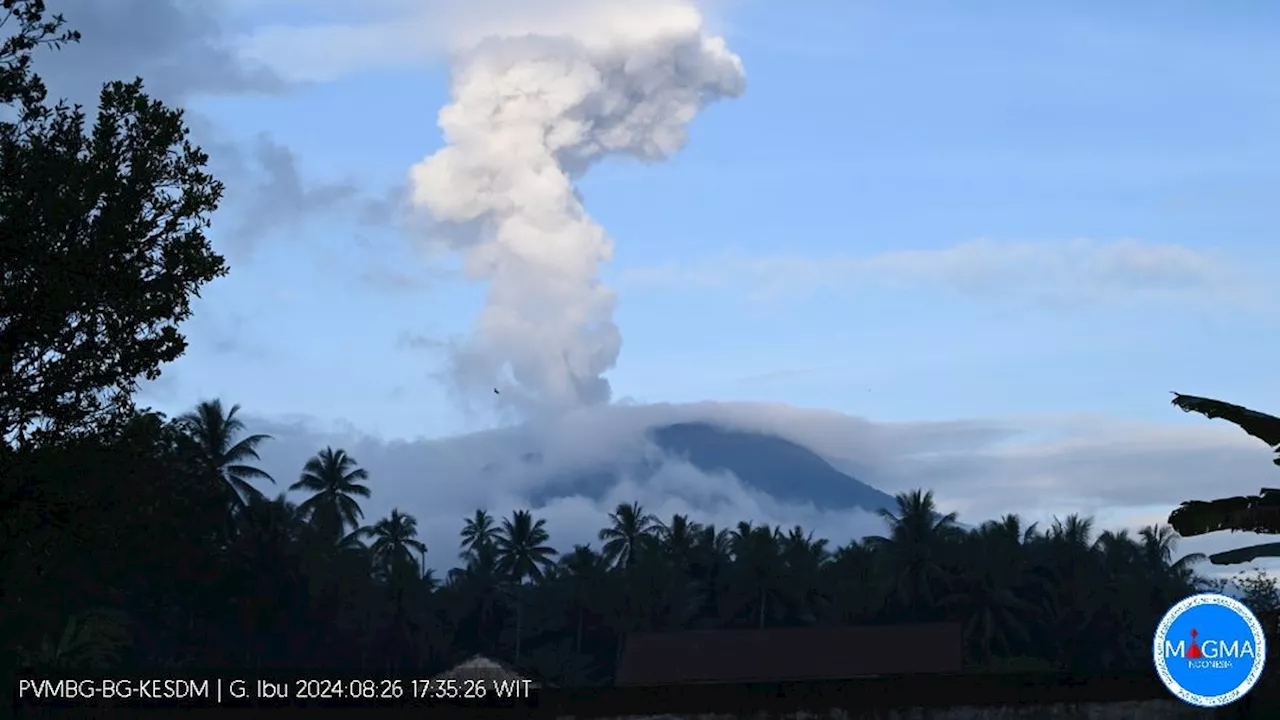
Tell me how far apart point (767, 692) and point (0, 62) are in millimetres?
19514

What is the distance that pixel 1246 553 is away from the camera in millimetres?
21828

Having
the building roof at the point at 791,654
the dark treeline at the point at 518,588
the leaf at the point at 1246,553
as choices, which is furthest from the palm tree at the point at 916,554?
the leaf at the point at 1246,553

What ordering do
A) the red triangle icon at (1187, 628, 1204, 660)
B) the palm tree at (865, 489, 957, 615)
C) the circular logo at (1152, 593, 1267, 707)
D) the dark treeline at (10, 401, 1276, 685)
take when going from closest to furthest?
the circular logo at (1152, 593, 1267, 707)
the red triangle icon at (1187, 628, 1204, 660)
the dark treeline at (10, 401, 1276, 685)
the palm tree at (865, 489, 957, 615)

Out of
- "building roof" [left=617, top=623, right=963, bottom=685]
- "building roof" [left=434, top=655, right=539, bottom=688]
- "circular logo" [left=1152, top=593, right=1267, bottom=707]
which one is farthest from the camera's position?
"building roof" [left=617, top=623, right=963, bottom=685]

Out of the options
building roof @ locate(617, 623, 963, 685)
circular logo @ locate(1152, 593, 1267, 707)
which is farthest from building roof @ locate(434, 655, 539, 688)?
circular logo @ locate(1152, 593, 1267, 707)

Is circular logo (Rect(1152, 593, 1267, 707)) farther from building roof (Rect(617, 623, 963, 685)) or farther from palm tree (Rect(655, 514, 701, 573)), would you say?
palm tree (Rect(655, 514, 701, 573))

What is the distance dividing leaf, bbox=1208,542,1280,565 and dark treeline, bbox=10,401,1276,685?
5635cm

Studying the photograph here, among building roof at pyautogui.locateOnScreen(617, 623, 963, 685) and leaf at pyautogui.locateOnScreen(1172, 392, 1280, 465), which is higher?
leaf at pyautogui.locateOnScreen(1172, 392, 1280, 465)

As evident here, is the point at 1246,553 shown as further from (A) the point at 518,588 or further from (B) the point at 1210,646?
(A) the point at 518,588

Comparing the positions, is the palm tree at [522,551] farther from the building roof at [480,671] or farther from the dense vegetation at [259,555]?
the building roof at [480,671]

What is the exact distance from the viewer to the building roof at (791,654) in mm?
67250

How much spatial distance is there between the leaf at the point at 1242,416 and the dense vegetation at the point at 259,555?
3.76 feet

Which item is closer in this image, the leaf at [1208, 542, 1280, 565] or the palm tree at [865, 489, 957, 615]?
the leaf at [1208, 542, 1280, 565]

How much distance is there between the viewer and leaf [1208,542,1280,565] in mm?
21719
